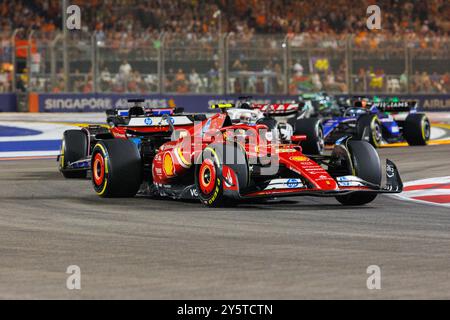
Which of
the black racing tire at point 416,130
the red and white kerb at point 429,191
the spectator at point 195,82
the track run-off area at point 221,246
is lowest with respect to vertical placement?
the red and white kerb at point 429,191

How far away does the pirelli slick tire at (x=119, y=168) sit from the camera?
13523mm

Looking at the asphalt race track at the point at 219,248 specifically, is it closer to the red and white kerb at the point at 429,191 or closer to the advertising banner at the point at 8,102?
the red and white kerb at the point at 429,191

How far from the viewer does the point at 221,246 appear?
9.58 metres

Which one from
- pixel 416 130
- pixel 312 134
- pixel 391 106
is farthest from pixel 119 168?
pixel 416 130

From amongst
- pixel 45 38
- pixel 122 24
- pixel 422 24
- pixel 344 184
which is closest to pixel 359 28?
pixel 422 24

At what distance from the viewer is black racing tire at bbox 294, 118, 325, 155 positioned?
21.3 metres

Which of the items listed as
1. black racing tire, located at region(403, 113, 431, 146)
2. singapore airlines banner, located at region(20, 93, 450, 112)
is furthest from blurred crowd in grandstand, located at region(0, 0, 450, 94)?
black racing tire, located at region(403, 113, 431, 146)

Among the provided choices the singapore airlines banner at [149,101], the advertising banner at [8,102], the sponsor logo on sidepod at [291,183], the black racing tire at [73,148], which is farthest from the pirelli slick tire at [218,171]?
the advertising banner at [8,102]

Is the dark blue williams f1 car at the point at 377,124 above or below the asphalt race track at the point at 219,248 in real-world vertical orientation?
above

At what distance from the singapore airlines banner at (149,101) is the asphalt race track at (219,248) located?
84.3 feet

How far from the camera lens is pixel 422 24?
1937 inches

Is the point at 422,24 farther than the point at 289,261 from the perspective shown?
Yes

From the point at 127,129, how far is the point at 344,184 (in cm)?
417

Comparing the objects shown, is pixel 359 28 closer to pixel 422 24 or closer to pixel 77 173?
pixel 422 24
